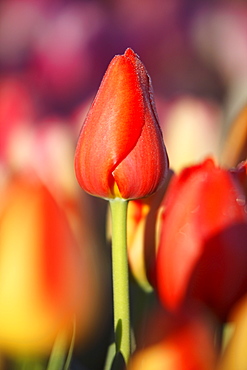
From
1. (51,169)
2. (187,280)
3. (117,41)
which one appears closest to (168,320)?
(187,280)

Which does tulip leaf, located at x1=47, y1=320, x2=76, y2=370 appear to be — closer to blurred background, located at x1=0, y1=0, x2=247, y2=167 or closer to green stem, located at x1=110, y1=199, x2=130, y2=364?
green stem, located at x1=110, y1=199, x2=130, y2=364

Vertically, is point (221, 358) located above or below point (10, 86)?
below

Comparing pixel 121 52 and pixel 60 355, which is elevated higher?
pixel 121 52

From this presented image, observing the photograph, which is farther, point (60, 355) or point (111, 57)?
point (111, 57)

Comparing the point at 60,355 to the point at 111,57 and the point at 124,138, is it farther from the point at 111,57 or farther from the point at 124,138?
the point at 111,57

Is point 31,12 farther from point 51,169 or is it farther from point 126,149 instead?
point 126,149

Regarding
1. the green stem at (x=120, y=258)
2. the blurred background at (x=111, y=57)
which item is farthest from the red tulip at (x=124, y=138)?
the blurred background at (x=111, y=57)

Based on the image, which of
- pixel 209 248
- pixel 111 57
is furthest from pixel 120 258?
pixel 111 57
